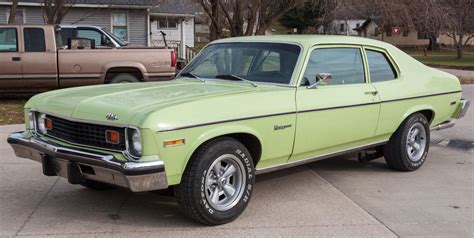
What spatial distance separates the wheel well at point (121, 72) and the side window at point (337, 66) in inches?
280

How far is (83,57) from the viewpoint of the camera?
12031 millimetres

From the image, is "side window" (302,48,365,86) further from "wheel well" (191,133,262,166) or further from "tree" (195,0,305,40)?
"tree" (195,0,305,40)

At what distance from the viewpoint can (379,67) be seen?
20.6 feet

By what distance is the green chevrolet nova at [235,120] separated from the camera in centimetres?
422

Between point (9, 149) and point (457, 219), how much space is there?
229 inches

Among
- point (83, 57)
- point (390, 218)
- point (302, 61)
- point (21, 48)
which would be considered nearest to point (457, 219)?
point (390, 218)

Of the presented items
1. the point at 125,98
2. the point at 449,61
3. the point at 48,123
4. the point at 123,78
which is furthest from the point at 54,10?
the point at 449,61

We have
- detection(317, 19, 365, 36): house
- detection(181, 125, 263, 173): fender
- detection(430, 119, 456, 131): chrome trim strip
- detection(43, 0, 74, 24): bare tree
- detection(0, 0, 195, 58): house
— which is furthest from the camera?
detection(317, 19, 365, 36): house

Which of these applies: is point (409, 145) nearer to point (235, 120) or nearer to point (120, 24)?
point (235, 120)

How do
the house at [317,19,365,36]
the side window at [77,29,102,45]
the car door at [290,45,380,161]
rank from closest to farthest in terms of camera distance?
the car door at [290,45,380,161] < the side window at [77,29,102,45] < the house at [317,19,365,36]

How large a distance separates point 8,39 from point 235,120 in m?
9.07

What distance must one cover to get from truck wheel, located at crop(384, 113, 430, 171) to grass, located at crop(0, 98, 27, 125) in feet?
21.9

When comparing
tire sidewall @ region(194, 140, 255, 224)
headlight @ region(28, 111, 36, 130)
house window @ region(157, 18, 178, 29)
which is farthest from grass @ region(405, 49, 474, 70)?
headlight @ region(28, 111, 36, 130)

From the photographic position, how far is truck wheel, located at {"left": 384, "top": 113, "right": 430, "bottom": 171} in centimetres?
637
